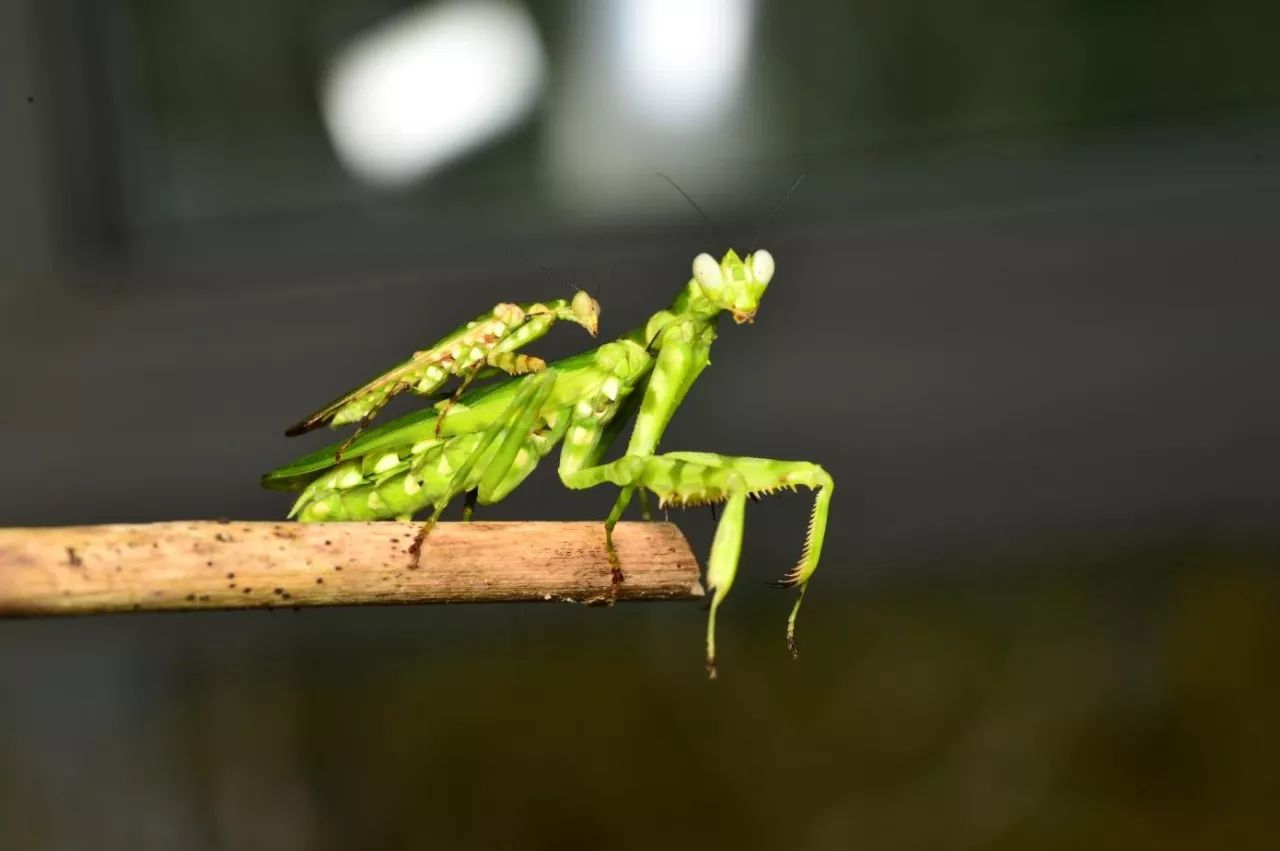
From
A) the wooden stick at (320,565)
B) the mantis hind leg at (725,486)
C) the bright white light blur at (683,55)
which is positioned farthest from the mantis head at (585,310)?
the bright white light blur at (683,55)

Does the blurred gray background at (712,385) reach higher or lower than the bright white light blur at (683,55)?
lower

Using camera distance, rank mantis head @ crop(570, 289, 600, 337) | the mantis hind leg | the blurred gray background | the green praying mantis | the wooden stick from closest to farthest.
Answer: the wooden stick, the mantis hind leg, the green praying mantis, mantis head @ crop(570, 289, 600, 337), the blurred gray background

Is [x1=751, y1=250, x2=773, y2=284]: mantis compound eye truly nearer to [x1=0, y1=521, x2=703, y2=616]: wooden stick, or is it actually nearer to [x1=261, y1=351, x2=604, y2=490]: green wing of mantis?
[x1=261, y1=351, x2=604, y2=490]: green wing of mantis

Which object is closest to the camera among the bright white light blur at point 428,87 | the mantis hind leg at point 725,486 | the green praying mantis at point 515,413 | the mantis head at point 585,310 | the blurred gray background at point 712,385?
the mantis hind leg at point 725,486

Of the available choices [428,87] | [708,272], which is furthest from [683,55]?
[708,272]

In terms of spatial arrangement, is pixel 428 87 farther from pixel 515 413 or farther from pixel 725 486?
pixel 725 486

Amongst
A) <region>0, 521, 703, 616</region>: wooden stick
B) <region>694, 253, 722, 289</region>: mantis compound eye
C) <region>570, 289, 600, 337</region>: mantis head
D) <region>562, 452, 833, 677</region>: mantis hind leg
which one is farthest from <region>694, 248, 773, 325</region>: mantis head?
<region>0, 521, 703, 616</region>: wooden stick

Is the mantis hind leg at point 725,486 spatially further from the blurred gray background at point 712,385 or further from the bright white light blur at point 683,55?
the bright white light blur at point 683,55
